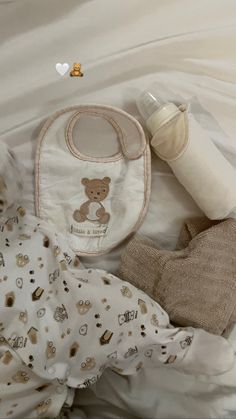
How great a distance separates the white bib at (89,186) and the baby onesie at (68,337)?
0.11 meters

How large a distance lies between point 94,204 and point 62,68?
10.7 inches

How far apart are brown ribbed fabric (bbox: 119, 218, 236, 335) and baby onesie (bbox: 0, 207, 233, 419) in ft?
0.10

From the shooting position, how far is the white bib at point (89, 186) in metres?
1.07

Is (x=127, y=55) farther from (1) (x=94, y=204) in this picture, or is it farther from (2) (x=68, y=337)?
(2) (x=68, y=337)

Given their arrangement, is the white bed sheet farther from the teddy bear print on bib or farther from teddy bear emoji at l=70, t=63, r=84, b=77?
the teddy bear print on bib

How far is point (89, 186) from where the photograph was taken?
108cm

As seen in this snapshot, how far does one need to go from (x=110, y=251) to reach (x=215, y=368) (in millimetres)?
302

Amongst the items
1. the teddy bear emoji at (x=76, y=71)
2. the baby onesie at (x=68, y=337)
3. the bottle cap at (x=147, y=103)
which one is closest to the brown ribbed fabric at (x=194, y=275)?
the baby onesie at (x=68, y=337)

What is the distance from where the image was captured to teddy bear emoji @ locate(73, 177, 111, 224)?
1082 mm

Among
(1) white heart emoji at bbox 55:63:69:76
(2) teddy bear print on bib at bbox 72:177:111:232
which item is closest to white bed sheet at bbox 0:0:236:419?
(1) white heart emoji at bbox 55:63:69:76

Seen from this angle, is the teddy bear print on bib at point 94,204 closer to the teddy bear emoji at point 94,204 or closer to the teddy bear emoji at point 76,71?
the teddy bear emoji at point 94,204

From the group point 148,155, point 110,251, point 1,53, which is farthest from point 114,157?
point 1,53

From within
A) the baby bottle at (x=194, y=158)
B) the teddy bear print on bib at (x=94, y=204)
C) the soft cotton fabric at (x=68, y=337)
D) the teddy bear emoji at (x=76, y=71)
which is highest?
the teddy bear emoji at (x=76, y=71)

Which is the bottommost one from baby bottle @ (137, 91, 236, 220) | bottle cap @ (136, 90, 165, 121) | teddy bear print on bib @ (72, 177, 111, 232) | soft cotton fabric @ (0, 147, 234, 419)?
soft cotton fabric @ (0, 147, 234, 419)
